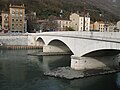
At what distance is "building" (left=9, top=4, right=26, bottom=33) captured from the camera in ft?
168

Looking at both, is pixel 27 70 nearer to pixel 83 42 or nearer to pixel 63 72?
pixel 63 72

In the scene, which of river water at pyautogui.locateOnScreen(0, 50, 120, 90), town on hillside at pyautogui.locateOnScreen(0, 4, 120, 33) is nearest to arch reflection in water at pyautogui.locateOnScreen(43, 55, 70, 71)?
river water at pyautogui.locateOnScreen(0, 50, 120, 90)

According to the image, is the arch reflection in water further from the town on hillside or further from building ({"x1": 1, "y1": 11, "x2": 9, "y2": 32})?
building ({"x1": 1, "y1": 11, "x2": 9, "y2": 32})

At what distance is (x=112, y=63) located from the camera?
21.2 m

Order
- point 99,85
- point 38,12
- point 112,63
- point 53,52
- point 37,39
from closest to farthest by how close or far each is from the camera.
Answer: point 99,85 < point 112,63 < point 53,52 < point 37,39 < point 38,12

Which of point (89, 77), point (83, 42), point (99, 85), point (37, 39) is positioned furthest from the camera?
point (37, 39)

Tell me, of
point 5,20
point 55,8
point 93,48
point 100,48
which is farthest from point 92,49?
point 55,8

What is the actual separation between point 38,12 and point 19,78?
55.0 m

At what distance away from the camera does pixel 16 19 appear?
51.7m

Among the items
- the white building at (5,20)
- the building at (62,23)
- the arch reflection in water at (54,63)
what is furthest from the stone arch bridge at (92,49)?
the building at (62,23)

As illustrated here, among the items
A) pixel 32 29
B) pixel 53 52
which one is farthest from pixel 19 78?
pixel 32 29

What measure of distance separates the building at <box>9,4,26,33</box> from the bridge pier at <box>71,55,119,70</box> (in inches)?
1299

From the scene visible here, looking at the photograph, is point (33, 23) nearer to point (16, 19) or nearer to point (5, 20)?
point (16, 19)

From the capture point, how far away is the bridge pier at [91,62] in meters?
19.8
